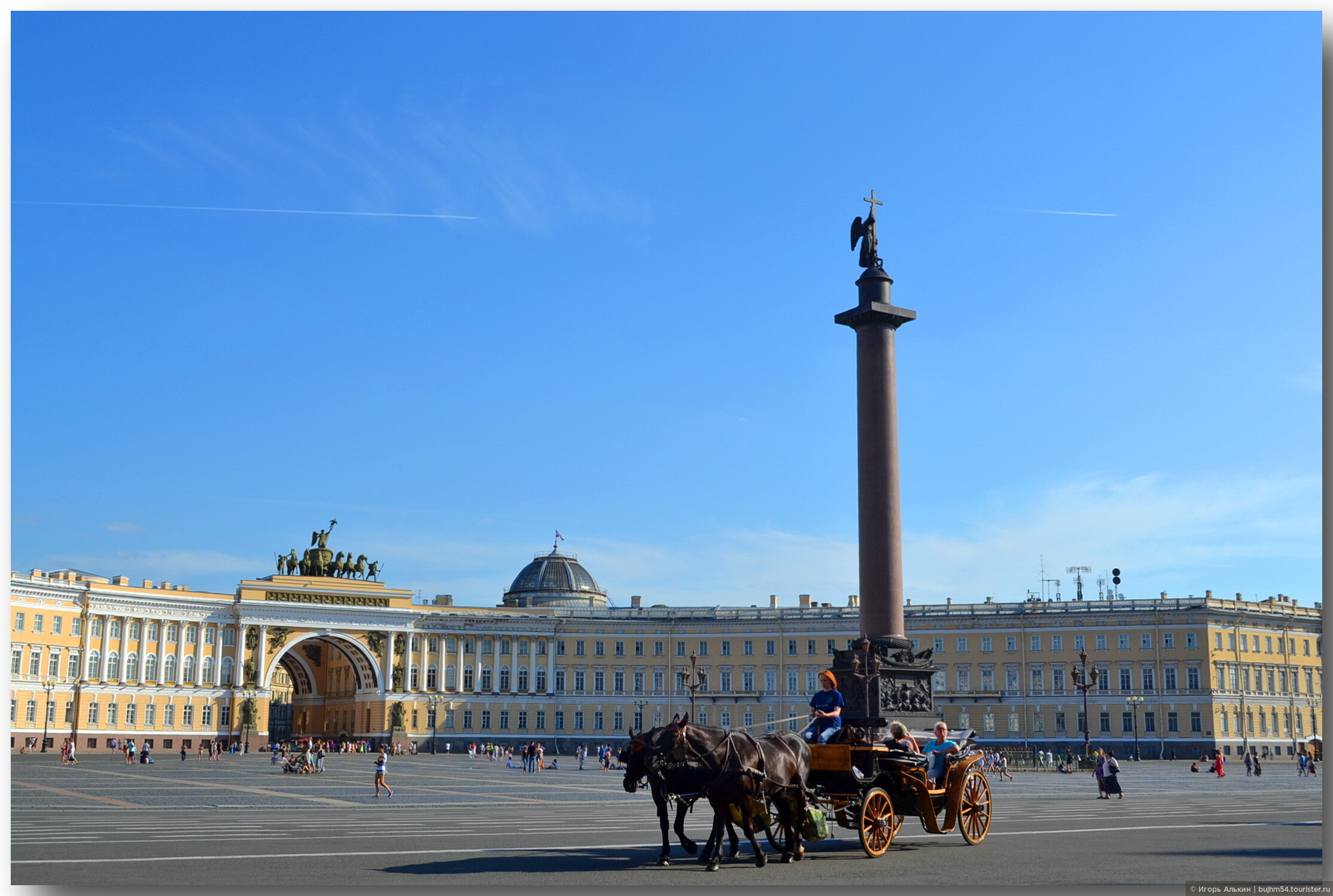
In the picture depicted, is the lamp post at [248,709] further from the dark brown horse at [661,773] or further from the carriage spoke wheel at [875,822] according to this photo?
the dark brown horse at [661,773]

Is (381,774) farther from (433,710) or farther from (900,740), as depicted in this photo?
(433,710)

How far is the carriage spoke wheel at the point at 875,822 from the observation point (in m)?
15.8

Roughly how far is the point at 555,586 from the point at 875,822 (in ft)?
356

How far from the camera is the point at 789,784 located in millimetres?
15680

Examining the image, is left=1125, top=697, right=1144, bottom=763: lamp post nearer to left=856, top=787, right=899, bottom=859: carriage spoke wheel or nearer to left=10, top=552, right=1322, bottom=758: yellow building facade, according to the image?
left=10, top=552, right=1322, bottom=758: yellow building facade

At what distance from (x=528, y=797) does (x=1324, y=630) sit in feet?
82.4

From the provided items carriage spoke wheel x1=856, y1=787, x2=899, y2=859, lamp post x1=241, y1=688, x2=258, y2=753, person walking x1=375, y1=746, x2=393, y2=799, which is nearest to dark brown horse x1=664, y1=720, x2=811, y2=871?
carriage spoke wheel x1=856, y1=787, x2=899, y2=859

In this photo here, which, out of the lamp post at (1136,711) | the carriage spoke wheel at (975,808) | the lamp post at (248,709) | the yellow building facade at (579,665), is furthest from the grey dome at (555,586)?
the carriage spoke wheel at (975,808)

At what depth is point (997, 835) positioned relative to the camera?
1947cm

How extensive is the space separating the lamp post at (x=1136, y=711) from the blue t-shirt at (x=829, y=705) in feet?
232

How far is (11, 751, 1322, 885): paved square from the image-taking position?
13906 millimetres

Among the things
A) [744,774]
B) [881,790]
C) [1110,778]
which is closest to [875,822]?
[881,790]

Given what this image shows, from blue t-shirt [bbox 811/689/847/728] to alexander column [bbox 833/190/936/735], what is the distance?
11.7m

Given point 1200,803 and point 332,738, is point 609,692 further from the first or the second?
point 1200,803
